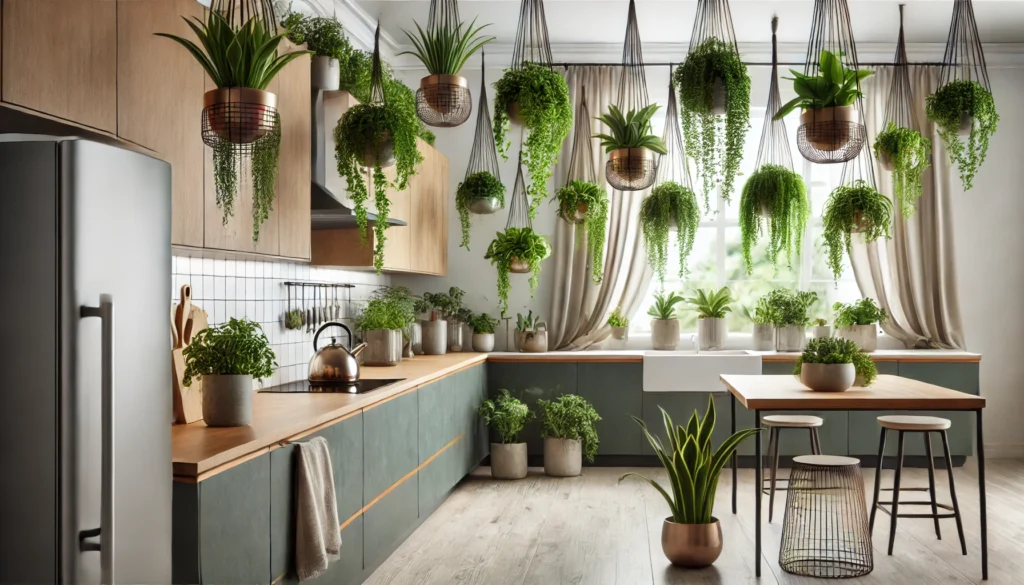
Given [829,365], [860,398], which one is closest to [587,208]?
[829,365]

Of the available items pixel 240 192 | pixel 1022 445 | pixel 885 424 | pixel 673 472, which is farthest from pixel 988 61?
pixel 240 192

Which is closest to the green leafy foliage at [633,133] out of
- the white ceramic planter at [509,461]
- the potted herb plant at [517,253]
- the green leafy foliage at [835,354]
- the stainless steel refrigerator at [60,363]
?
the green leafy foliage at [835,354]

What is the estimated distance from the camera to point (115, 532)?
1923mm

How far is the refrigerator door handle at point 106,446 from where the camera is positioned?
1.85 meters

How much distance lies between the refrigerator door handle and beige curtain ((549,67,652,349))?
16.9 ft

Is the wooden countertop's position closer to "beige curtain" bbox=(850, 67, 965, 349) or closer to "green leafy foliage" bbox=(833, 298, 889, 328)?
"green leafy foliage" bbox=(833, 298, 889, 328)

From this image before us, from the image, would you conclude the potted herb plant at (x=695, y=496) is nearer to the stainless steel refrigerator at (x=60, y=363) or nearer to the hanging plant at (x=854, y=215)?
the hanging plant at (x=854, y=215)

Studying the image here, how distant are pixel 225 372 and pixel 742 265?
5.17m

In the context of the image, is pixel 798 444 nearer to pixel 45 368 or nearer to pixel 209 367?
pixel 209 367

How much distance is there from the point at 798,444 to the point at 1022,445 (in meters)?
2.03

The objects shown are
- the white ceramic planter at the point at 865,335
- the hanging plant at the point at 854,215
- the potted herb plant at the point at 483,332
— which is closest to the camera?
the hanging plant at the point at 854,215

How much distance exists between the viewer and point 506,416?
6086 mm

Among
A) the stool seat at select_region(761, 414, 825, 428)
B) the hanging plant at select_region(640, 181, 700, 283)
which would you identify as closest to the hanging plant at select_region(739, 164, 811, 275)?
the hanging plant at select_region(640, 181, 700, 283)

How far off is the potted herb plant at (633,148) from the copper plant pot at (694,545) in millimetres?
1701
